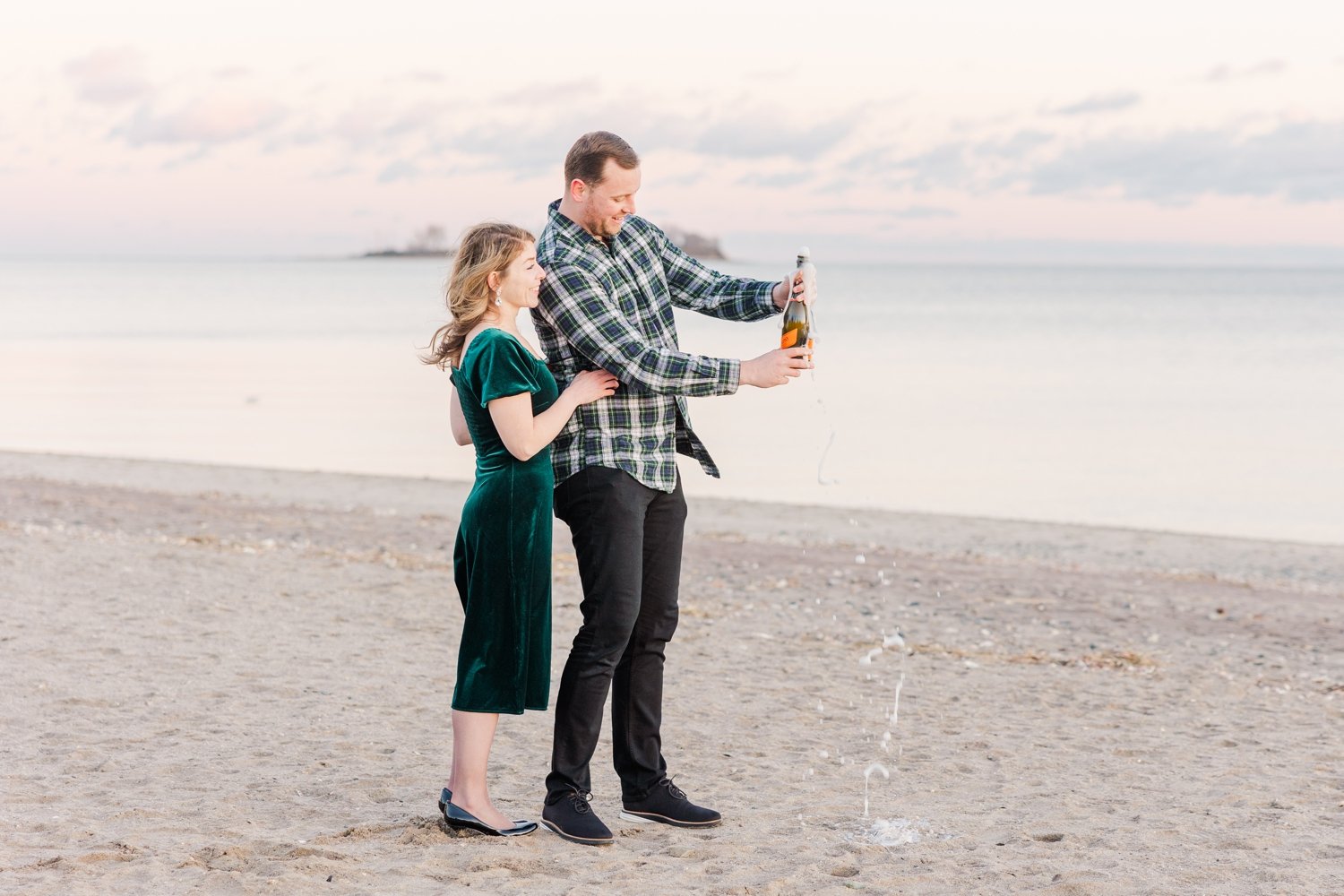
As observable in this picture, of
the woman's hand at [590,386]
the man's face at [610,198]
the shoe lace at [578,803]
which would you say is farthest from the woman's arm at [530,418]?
the shoe lace at [578,803]

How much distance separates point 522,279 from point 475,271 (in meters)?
0.14

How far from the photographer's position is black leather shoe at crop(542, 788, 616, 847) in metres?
4.39

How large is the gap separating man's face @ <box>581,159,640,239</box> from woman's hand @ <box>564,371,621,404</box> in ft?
1.42

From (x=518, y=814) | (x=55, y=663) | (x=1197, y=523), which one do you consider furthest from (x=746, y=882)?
(x=1197, y=523)

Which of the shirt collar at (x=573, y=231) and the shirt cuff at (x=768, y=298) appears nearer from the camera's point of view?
the shirt collar at (x=573, y=231)

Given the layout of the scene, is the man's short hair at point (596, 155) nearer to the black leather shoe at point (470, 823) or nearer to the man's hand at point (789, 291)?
the man's hand at point (789, 291)

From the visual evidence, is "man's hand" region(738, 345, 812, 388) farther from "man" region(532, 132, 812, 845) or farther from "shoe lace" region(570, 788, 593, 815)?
"shoe lace" region(570, 788, 593, 815)

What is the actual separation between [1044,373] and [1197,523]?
1005 inches

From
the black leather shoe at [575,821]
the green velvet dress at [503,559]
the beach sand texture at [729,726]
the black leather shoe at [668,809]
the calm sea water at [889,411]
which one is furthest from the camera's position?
the calm sea water at [889,411]

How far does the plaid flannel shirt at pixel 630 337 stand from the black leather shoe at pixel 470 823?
3.57 feet

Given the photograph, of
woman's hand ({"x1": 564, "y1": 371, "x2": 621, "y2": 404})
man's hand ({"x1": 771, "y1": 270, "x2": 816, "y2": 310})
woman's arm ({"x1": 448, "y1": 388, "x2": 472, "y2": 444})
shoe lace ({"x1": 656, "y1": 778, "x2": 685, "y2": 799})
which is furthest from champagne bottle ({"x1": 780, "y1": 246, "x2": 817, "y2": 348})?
shoe lace ({"x1": 656, "y1": 778, "x2": 685, "y2": 799})

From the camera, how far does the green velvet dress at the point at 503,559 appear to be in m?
4.15

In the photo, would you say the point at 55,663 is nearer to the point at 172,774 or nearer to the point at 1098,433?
the point at 172,774

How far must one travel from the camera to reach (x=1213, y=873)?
4.33 m
